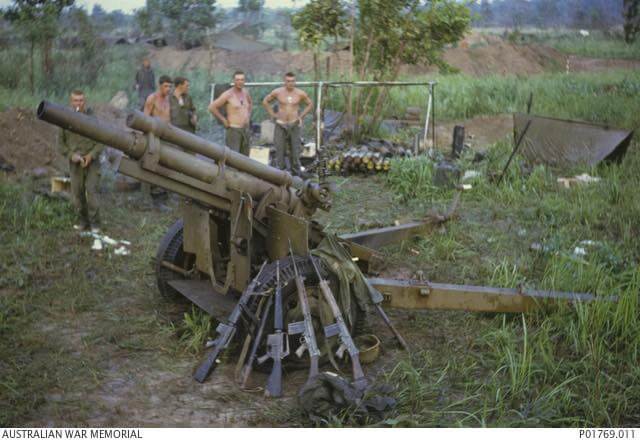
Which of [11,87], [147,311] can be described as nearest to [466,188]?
[147,311]

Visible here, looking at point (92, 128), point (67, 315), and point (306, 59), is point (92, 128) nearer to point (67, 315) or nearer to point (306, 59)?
point (67, 315)

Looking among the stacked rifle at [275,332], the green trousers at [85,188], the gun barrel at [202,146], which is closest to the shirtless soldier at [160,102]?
the green trousers at [85,188]

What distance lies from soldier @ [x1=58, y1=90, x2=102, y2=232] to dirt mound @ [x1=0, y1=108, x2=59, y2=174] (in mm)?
2372

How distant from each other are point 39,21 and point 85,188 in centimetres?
547

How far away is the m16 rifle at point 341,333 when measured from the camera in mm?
4508

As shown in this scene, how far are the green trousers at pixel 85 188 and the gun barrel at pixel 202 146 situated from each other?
326 cm

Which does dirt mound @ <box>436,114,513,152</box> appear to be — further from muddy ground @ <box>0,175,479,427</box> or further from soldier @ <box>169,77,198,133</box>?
muddy ground @ <box>0,175,479,427</box>

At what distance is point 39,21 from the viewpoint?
12.1m

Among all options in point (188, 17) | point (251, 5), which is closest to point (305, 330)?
point (188, 17)

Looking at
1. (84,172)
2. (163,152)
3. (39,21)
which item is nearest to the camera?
(163,152)

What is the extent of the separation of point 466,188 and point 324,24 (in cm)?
555

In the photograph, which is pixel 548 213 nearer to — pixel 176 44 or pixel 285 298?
pixel 285 298

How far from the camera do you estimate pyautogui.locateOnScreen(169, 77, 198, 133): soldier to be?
963 cm

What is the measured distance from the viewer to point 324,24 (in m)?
13.7
